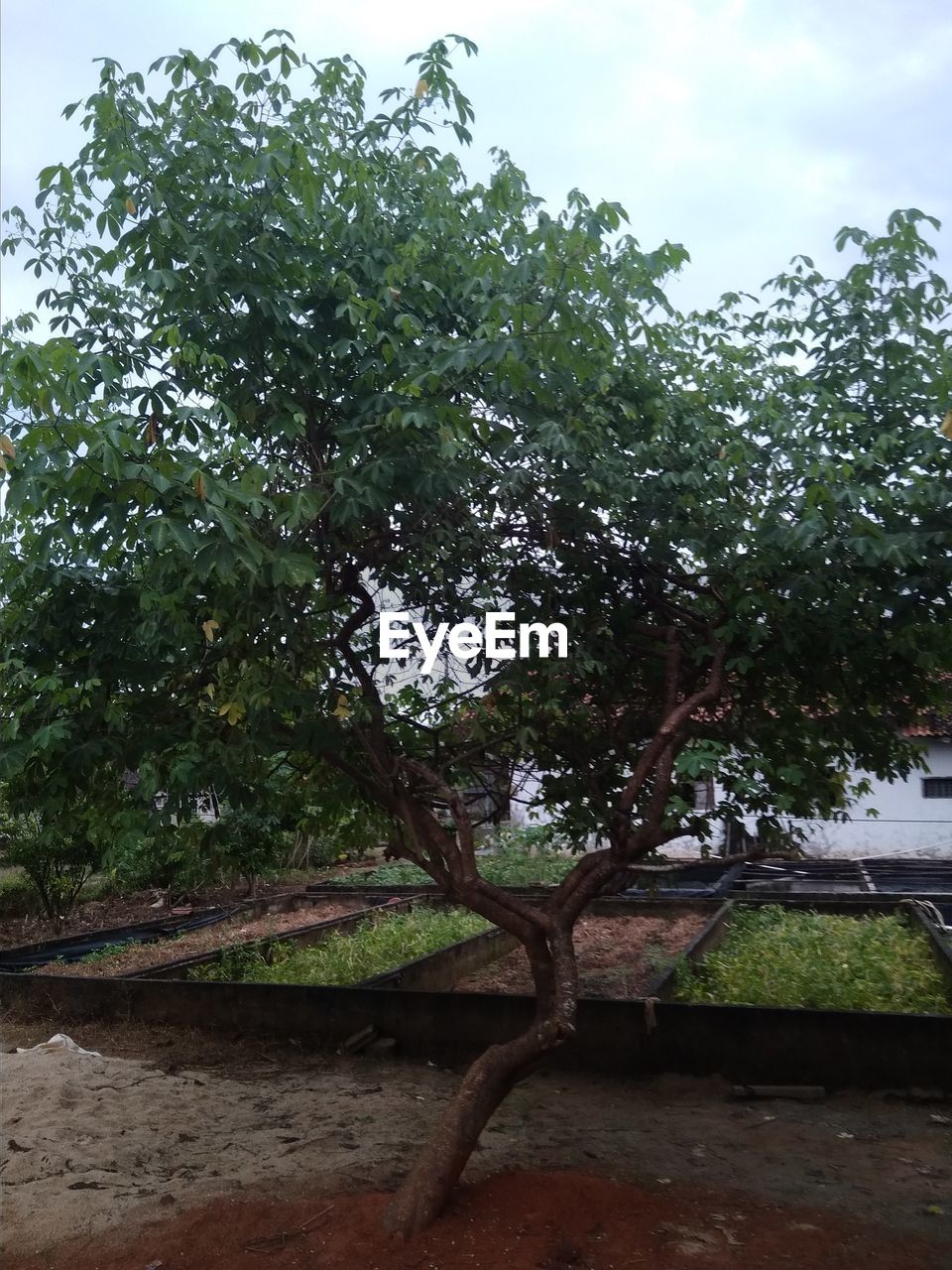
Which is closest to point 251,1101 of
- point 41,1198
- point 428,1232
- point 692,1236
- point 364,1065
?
point 364,1065

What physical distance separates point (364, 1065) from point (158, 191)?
487 cm

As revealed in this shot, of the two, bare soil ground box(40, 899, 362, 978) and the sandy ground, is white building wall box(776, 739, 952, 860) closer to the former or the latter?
bare soil ground box(40, 899, 362, 978)

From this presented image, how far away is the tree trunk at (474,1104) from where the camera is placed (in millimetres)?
3662

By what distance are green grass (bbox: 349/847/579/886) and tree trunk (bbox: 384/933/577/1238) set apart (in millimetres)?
7579

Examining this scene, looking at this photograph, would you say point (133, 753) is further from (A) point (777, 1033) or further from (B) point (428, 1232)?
(A) point (777, 1033)

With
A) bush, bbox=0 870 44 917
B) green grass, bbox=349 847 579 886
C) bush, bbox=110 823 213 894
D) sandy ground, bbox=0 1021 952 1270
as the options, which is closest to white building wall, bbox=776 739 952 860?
green grass, bbox=349 847 579 886

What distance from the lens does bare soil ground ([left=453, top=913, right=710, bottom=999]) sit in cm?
776

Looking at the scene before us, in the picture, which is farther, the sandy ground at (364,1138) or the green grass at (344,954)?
the green grass at (344,954)

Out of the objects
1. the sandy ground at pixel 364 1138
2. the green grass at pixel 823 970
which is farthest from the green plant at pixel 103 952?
the green grass at pixel 823 970

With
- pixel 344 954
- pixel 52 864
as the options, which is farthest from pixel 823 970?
pixel 52 864

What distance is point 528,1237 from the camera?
3600 millimetres

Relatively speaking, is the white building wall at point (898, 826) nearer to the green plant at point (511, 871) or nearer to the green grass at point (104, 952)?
the green plant at point (511, 871)

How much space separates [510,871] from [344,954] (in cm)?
393

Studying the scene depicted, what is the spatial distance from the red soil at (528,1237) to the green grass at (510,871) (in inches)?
299
